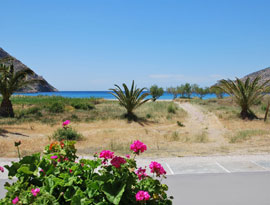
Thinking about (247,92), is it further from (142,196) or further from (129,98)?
(142,196)

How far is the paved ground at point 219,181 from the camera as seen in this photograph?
281 cm

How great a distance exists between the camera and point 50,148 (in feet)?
8.11

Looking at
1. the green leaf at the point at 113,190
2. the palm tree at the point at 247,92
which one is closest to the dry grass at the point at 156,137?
the palm tree at the point at 247,92

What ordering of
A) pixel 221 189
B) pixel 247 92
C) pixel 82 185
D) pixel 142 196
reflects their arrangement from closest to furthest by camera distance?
pixel 142 196
pixel 82 185
pixel 221 189
pixel 247 92

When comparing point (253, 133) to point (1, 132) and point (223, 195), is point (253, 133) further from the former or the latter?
point (1, 132)

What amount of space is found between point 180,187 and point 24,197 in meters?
2.01

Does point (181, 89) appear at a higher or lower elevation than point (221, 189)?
higher

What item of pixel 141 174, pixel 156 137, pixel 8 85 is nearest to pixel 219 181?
pixel 141 174

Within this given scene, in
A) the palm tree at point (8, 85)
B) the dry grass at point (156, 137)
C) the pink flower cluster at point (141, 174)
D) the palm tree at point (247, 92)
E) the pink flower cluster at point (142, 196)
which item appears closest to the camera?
the pink flower cluster at point (142, 196)

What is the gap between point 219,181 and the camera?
335 centimetres

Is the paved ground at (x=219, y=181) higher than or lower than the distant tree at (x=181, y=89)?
lower

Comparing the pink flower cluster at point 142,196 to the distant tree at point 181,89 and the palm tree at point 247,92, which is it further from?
the distant tree at point 181,89

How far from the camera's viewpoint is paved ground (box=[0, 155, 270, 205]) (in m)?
2.81

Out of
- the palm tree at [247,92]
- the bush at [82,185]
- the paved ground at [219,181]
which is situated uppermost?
the palm tree at [247,92]
